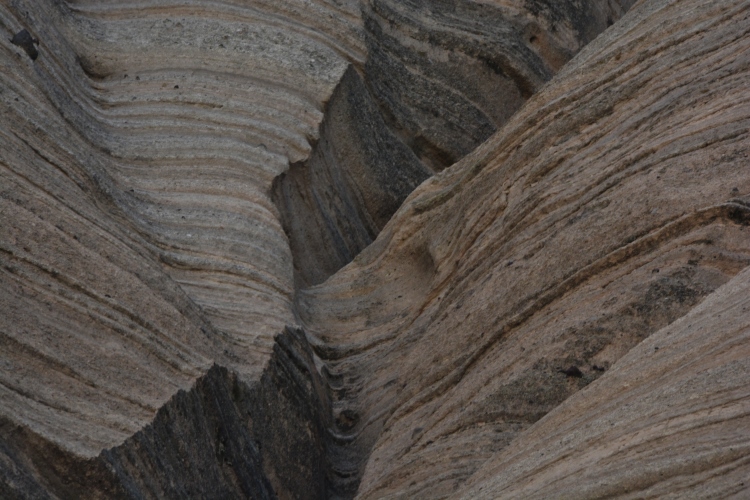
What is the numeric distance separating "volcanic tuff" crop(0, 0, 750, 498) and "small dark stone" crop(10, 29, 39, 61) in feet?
0.16

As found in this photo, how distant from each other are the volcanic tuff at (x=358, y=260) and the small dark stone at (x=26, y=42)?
0.05 metres

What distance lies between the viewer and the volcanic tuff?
8.13 metres

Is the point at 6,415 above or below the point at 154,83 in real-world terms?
below

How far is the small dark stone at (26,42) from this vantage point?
1188 cm

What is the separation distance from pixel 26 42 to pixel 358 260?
3283mm

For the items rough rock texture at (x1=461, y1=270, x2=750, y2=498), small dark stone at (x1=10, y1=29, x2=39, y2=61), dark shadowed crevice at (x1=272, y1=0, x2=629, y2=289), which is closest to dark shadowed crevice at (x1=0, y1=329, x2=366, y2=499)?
rough rock texture at (x1=461, y1=270, x2=750, y2=498)

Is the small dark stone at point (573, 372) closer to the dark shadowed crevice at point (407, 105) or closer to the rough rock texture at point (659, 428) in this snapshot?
the rough rock texture at point (659, 428)

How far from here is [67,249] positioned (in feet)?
32.0

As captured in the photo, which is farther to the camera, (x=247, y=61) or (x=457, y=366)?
(x=247, y=61)

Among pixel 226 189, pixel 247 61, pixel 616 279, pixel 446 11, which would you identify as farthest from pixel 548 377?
pixel 446 11

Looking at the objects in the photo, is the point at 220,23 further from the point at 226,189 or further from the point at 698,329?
the point at 698,329

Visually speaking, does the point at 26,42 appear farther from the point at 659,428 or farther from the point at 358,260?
the point at 659,428

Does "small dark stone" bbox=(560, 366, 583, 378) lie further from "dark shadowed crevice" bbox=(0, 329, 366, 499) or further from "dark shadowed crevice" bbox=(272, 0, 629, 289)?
"dark shadowed crevice" bbox=(272, 0, 629, 289)

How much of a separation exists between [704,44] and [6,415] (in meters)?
5.48
